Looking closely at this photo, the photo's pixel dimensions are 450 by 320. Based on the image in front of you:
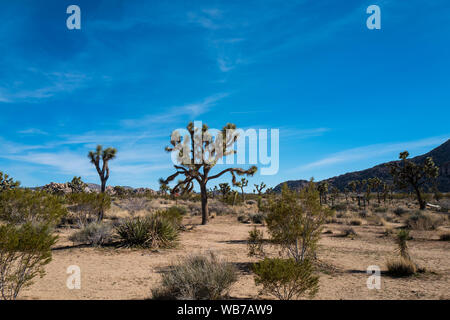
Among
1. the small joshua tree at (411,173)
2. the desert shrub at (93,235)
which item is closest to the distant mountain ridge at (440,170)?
the small joshua tree at (411,173)

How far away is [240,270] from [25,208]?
11.5m

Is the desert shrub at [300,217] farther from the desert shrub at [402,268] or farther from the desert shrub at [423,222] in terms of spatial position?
the desert shrub at [423,222]

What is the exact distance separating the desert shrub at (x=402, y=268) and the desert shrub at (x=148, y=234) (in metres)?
9.05

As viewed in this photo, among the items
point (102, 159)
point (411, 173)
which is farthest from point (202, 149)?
point (411, 173)

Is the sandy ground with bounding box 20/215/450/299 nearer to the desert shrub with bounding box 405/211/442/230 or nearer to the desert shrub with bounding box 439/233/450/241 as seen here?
the desert shrub with bounding box 439/233/450/241

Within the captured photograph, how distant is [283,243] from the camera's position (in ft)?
28.0

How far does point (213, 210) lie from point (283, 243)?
76.8 feet

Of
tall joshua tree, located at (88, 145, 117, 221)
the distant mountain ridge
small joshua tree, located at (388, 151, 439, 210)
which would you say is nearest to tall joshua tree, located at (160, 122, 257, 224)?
tall joshua tree, located at (88, 145, 117, 221)

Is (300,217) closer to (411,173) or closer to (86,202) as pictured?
(86,202)

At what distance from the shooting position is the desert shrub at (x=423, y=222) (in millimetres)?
17703

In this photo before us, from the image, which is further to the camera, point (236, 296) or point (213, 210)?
point (213, 210)

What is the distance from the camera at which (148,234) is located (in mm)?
12578
